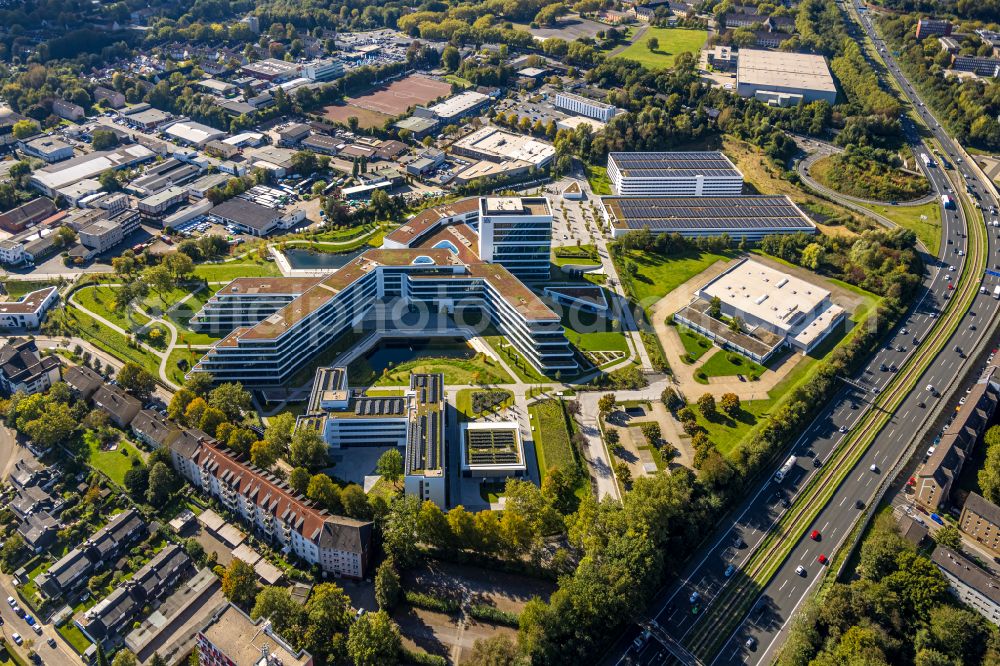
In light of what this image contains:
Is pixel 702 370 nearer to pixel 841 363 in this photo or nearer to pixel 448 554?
pixel 841 363

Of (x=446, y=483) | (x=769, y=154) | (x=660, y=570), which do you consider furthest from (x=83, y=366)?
(x=769, y=154)

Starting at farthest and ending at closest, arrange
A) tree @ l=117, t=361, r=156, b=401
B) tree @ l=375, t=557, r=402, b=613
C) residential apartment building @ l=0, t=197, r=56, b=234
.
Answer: residential apartment building @ l=0, t=197, r=56, b=234
tree @ l=117, t=361, r=156, b=401
tree @ l=375, t=557, r=402, b=613

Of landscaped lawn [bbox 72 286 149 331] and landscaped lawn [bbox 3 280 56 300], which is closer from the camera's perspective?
landscaped lawn [bbox 72 286 149 331]

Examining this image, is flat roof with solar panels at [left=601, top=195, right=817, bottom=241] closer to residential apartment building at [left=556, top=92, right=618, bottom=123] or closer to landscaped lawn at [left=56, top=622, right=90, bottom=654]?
residential apartment building at [left=556, top=92, right=618, bottom=123]

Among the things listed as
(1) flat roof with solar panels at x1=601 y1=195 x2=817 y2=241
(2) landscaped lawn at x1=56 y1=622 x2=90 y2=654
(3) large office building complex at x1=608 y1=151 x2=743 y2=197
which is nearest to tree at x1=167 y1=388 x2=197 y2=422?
(2) landscaped lawn at x1=56 y1=622 x2=90 y2=654

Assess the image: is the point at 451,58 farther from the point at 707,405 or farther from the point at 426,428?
the point at 426,428

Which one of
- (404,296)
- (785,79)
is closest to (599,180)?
(404,296)

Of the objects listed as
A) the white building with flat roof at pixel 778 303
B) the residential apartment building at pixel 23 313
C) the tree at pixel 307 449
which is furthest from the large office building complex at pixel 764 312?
the residential apartment building at pixel 23 313
